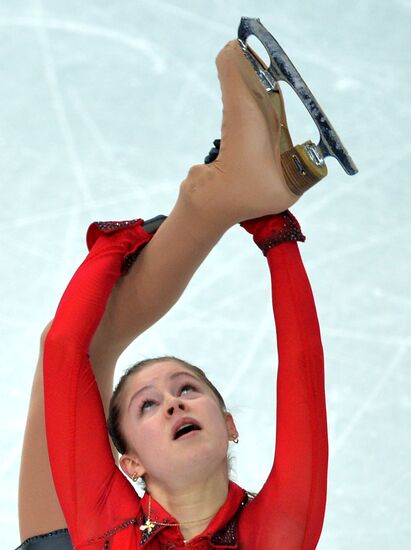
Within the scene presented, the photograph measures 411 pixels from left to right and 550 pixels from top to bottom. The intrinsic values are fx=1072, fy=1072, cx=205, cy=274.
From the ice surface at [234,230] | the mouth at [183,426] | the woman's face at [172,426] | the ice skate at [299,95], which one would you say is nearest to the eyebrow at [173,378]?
the woman's face at [172,426]

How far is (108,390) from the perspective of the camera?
2.18 m

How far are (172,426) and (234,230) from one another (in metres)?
1.92

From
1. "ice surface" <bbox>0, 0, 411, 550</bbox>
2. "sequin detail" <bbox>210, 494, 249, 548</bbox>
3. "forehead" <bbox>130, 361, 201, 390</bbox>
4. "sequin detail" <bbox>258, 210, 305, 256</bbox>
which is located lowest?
"sequin detail" <bbox>210, 494, 249, 548</bbox>

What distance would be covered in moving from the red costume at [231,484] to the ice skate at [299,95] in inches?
5.9

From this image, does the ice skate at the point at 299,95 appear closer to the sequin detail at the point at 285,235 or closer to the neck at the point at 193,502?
the sequin detail at the point at 285,235

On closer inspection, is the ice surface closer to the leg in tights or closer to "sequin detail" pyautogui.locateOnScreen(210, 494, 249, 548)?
the leg in tights

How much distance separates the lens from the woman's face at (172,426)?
1878 millimetres

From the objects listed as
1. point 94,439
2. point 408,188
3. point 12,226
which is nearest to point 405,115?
point 408,188

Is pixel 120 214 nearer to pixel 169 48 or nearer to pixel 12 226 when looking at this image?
pixel 12 226

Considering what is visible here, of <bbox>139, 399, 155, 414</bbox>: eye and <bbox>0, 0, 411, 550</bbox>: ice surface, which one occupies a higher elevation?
<bbox>0, 0, 411, 550</bbox>: ice surface

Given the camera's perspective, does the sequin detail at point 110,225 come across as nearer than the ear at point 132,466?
No

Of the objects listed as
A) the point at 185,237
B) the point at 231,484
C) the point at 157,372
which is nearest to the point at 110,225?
the point at 185,237

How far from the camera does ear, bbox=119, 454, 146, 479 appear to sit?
6.40ft

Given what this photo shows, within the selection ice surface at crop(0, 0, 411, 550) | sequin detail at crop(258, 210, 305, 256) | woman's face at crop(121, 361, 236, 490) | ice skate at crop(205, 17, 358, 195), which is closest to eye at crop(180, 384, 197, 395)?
woman's face at crop(121, 361, 236, 490)
